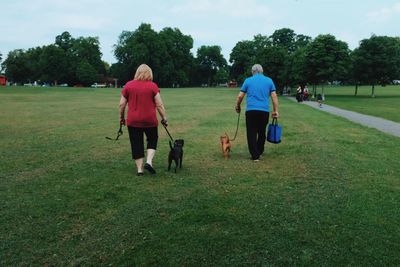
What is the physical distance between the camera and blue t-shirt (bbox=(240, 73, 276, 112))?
9.01 meters

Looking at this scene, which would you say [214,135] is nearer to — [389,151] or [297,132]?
[297,132]

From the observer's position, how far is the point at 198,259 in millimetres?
4113

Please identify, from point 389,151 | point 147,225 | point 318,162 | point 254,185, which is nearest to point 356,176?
→ point 318,162

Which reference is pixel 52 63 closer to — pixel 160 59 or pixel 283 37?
pixel 160 59

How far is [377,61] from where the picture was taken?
5619cm

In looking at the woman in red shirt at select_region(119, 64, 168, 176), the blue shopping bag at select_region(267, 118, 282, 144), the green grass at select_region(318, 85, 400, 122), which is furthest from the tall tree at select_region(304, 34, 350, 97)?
the woman in red shirt at select_region(119, 64, 168, 176)

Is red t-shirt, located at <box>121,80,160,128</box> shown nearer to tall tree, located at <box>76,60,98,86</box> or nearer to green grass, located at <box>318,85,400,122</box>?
green grass, located at <box>318,85,400,122</box>

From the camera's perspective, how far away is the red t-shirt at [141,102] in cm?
743

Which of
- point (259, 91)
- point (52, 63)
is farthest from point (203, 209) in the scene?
point (52, 63)

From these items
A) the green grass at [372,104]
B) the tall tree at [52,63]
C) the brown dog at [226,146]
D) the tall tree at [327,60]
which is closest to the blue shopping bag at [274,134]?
the brown dog at [226,146]

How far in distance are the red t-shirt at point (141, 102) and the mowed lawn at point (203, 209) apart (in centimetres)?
97

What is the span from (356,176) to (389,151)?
11.3 feet

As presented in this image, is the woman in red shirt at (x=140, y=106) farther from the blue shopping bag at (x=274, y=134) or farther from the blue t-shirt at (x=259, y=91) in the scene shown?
the blue shopping bag at (x=274, y=134)

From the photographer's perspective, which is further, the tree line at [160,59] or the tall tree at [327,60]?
the tree line at [160,59]
